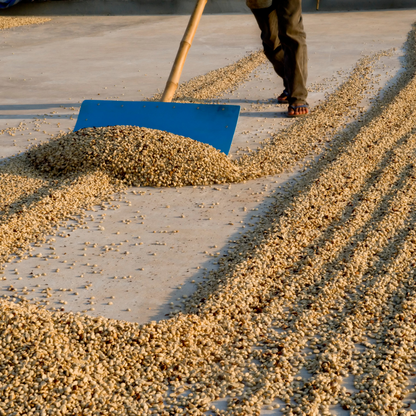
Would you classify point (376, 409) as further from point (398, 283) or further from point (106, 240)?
point (106, 240)

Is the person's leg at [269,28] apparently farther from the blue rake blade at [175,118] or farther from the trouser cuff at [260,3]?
the blue rake blade at [175,118]

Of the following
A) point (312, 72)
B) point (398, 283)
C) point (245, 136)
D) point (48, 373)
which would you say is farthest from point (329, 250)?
point (312, 72)

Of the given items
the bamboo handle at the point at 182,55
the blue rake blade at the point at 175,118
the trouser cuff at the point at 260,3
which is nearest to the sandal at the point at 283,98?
the trouser cuff at the point at 260,3

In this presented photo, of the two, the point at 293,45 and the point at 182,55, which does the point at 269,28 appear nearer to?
the point at 293,45

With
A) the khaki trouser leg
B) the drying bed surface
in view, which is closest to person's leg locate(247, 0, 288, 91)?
the khaki trouser leg

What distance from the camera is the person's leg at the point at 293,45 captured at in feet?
14.4

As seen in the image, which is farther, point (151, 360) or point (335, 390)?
point (151, 360)

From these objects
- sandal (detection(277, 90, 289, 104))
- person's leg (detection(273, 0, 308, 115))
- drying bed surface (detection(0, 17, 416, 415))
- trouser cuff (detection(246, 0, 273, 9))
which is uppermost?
trouser cuff (detection(246, 0, 273, 9))

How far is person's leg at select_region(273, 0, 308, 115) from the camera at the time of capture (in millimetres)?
4383

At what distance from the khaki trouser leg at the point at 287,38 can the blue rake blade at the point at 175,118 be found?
3.57ft

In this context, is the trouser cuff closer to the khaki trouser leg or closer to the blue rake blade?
the khaki trouser leg

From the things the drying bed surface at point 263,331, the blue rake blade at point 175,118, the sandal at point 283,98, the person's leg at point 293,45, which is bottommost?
the drying bed surface at point 263,331

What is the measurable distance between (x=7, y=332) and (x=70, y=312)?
28 centimetres

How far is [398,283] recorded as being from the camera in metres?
2.30
